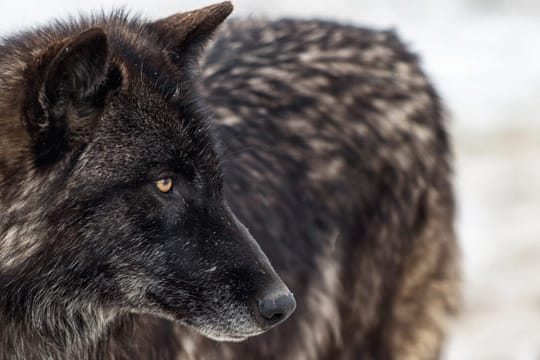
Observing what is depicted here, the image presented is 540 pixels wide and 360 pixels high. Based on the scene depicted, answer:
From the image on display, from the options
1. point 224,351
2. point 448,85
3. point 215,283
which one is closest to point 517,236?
point 448,85

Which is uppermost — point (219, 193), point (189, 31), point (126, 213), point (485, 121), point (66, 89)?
point (66, 89)

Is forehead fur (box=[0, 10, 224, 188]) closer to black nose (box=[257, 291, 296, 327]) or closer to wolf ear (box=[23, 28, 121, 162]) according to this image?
wolf ear (box=[23, 28, 121, 162])

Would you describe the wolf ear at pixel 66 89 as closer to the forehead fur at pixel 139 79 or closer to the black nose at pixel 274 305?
the forehead fur at pixel 139 79

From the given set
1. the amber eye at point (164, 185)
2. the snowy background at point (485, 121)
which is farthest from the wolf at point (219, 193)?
the snowy background at point (485, 121)

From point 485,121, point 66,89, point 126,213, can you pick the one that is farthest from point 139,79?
point 485,121

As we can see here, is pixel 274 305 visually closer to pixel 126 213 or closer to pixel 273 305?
pixel 273 305

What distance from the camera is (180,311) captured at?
388 cm

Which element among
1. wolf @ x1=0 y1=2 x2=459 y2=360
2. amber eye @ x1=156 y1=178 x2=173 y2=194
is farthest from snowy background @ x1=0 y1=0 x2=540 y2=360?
amber eye @ x1=156 y1=178 x2=173 y2=194

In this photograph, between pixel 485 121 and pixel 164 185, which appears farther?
pixel 485 121

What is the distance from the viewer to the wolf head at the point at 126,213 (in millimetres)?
3676

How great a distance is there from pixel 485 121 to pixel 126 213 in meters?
8.74

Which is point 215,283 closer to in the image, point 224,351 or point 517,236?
point 224,351

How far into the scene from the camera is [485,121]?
39.1ft

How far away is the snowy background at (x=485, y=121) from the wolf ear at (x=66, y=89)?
198cm
